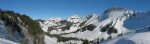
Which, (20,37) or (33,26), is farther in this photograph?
(33,26)

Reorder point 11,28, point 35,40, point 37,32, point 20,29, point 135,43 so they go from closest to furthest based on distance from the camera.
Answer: point 11,28 → point 20,29 → point 35,40 → point 37,32 → point 135,43

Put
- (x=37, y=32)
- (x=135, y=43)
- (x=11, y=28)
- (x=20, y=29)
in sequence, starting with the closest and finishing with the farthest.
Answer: (x=11, y=28)
(x=20, y=29)
(x=37, y=32)
(x=135, y=43)

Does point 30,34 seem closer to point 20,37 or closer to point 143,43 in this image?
point 20,37

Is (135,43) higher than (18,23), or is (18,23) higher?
(18,23)

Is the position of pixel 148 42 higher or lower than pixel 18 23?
lower

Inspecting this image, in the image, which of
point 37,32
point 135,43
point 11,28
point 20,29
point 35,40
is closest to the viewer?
point 11,28

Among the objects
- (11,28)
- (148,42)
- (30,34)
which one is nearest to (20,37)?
(11,28)

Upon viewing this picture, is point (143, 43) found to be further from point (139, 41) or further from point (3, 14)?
point (3, 14)

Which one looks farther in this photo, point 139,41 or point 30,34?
point 139,41

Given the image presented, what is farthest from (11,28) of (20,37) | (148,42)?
(148,42)
